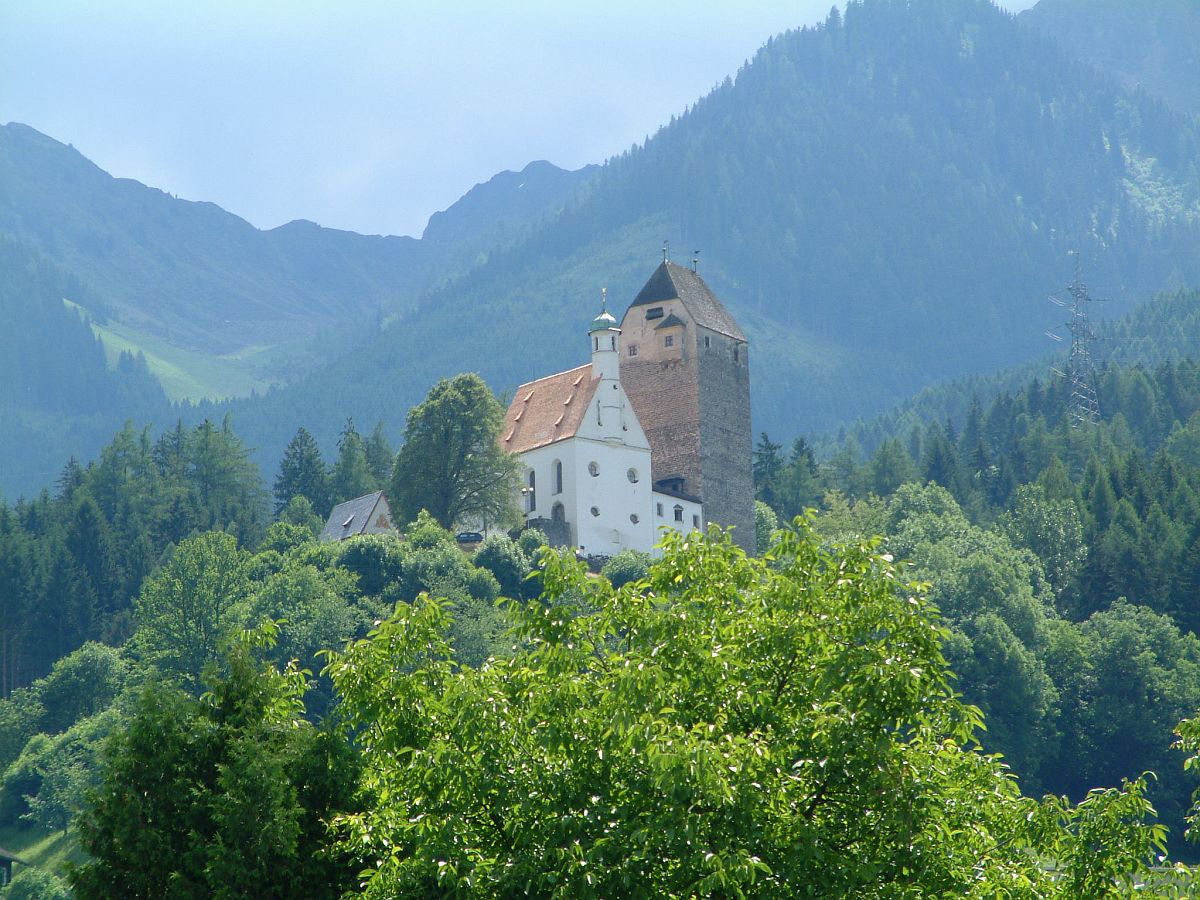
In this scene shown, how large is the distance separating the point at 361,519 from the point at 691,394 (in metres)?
19.1

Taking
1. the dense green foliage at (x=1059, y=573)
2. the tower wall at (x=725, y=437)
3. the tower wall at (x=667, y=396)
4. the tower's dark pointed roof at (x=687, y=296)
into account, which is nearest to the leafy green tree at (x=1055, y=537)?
the dense green foliage at (x=1059, y=573)

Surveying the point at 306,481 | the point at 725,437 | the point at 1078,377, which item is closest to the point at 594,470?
the point at 725,437

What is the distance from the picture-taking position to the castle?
282ft

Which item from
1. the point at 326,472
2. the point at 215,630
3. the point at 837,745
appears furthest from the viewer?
the point at 326,472

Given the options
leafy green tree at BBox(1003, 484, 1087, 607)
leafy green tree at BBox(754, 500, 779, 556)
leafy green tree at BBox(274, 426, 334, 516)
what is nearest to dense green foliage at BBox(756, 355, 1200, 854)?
leafy green tree at BBox(1003, 484, 1087, 607)

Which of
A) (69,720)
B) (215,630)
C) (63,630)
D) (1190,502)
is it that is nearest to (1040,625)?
(1190,502)

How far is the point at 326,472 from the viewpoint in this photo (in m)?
132

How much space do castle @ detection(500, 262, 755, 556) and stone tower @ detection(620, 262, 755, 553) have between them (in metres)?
0.07

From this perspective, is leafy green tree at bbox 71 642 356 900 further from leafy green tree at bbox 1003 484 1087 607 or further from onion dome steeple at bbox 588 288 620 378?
leafy green tree at bbox 1003 484 1087 607

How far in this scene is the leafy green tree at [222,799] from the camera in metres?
23.7

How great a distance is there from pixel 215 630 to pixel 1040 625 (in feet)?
123

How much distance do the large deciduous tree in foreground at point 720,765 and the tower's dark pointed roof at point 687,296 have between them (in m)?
73.5

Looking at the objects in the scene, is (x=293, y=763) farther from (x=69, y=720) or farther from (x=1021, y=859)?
(x=69, y=720)

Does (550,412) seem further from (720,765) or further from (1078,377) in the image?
(1078,377)
